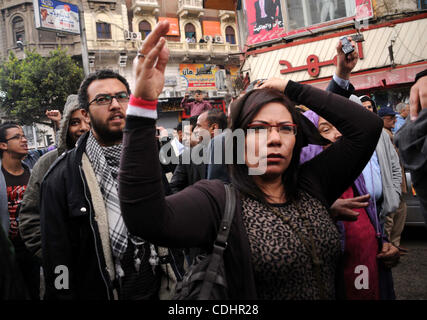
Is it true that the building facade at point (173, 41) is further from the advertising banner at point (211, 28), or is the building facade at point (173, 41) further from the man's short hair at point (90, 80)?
the man's short hair at point (90, 80)

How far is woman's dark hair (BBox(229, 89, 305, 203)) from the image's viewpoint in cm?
144

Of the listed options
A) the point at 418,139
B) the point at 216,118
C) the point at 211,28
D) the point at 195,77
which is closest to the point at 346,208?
the point at 418,139

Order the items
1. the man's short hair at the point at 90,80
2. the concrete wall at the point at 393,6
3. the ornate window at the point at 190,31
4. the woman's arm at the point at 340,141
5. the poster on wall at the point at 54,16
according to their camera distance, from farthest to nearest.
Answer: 1. the ornate window at the point at 190,31
2. the poster on wall at the point at 54,16
3. the concrete wall at the point at 393,6
4. the man's short hair at the point at 90,80
5. the woman's arm at the point at 340,141

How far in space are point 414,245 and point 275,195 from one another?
4265 millimetres

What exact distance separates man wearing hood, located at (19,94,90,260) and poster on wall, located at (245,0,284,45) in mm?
8857

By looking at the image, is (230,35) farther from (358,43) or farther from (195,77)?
(358,43)

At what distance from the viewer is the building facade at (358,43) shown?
28.3ft

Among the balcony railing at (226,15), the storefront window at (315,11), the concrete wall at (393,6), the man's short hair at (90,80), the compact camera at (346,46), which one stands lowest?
the man's short hair at (90,80)

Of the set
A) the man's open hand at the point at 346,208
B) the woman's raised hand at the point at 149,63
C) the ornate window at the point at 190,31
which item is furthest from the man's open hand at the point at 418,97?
the ornate window at the point at 190,31

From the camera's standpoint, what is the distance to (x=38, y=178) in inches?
92.8

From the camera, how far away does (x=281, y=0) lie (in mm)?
9695

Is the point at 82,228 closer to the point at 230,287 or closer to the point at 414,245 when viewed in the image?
the point at 230,287

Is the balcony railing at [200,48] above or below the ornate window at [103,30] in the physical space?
below

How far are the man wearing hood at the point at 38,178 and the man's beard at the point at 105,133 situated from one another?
0.68 feet
